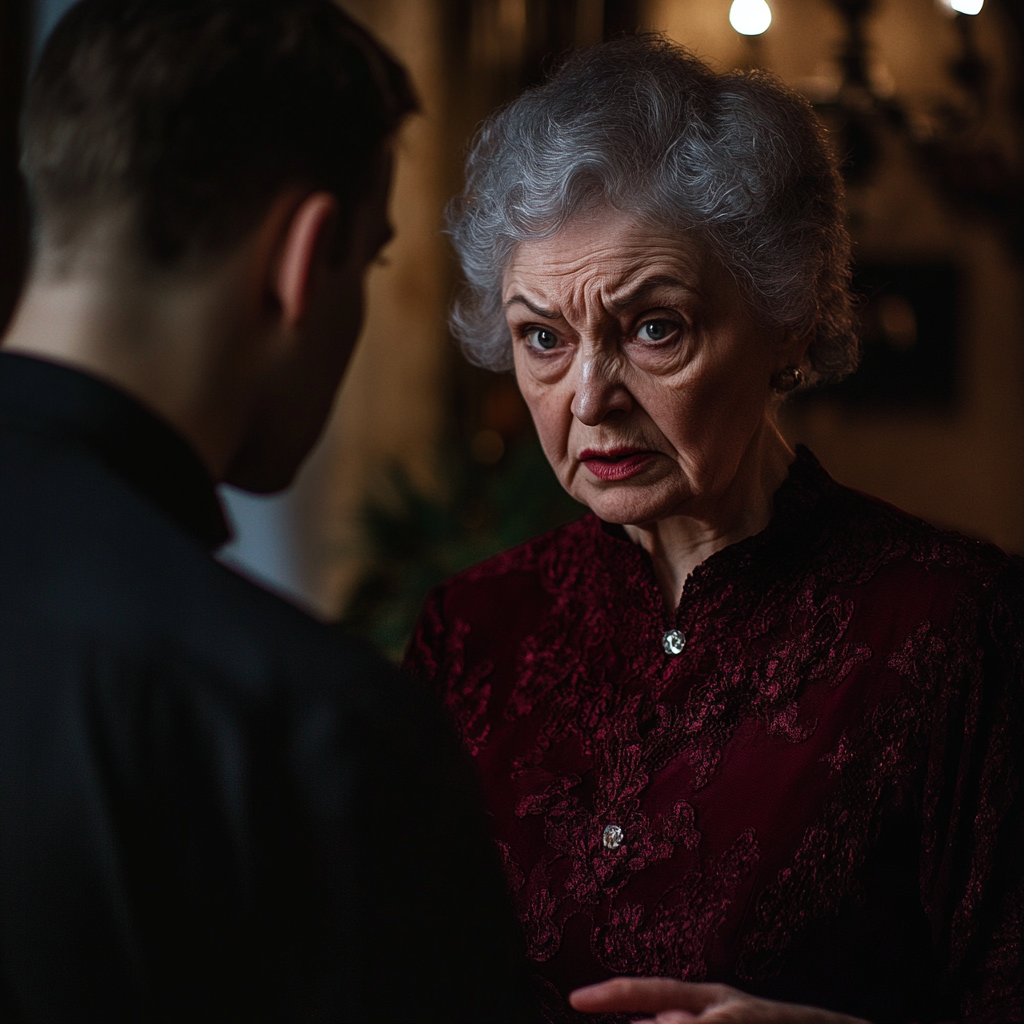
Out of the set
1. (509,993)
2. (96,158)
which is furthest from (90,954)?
(96,158)

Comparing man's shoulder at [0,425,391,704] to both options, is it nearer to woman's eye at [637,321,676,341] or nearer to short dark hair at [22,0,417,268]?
short dark hair at [22,0,417,268]

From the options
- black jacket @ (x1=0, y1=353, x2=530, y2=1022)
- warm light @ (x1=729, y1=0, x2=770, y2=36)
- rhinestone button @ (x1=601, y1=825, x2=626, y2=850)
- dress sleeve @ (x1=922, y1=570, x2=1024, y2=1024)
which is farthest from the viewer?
warm light @ (x1=729, y1=0, x2=770, y2=36)

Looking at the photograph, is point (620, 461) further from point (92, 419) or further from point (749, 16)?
point (749, 16)

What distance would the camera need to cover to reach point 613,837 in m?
1.56

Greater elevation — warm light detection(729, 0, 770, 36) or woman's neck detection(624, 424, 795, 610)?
warm light detection(729, 0, 770, 36)

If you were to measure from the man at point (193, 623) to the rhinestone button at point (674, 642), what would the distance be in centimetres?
87

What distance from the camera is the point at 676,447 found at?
64.9 inches

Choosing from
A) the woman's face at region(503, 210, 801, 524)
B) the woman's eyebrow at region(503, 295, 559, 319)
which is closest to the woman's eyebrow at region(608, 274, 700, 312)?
the woman's face at region(503, 210, 801, 524)

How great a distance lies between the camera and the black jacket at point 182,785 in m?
0.74

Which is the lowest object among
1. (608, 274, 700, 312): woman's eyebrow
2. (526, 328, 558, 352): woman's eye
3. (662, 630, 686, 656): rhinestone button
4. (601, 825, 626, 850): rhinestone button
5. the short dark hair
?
(601, 825, 626, 850): rhinestone button

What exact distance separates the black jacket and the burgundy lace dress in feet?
2.38

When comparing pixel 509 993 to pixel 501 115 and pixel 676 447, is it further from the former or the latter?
A: pixel 501 115

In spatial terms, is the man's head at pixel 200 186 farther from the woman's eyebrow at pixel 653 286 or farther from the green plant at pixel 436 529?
the green plant at pixel 436 529

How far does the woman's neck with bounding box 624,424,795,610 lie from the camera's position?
5.66ft
